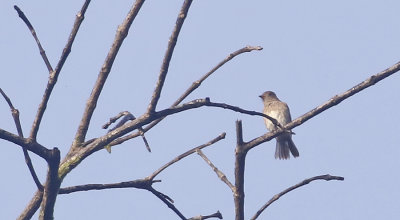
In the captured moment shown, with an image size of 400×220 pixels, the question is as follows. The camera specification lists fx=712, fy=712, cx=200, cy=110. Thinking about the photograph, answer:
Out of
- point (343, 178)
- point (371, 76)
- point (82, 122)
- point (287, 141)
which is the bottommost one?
point (343, 178)

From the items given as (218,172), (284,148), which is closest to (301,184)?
(218,172)

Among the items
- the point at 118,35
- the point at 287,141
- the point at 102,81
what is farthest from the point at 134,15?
the point at 287,141

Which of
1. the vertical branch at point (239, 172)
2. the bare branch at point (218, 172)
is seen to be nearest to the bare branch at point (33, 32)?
the bare branch at point (218, 172)

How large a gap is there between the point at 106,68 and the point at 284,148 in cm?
1145

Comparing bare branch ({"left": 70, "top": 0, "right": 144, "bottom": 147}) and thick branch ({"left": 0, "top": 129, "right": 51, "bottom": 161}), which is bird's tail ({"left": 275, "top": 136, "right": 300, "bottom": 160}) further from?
thick branch ({"left": 0, "top": 129, "right": 51, "bottom": 161})

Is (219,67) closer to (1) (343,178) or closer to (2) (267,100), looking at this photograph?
(1) (343,178)

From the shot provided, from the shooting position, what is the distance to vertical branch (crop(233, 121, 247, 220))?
243 cm

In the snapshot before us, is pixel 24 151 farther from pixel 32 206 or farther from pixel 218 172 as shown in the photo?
pixel 218 172

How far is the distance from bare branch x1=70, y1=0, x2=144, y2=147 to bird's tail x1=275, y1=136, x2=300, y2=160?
1124cm

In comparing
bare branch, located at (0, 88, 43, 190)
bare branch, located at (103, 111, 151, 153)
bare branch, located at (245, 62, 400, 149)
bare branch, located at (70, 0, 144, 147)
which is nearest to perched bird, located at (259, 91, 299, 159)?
bare branch, located at (103, 111, 151, 153)

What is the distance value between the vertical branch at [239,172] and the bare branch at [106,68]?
747 millimetres

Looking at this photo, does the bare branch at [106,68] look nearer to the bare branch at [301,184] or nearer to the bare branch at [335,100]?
the bare branch at [335,100]

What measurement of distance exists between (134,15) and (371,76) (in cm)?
106

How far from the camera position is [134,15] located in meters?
3.05
